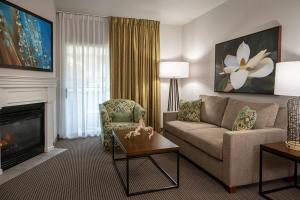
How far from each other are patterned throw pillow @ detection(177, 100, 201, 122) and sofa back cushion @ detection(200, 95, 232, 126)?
102 millimetres

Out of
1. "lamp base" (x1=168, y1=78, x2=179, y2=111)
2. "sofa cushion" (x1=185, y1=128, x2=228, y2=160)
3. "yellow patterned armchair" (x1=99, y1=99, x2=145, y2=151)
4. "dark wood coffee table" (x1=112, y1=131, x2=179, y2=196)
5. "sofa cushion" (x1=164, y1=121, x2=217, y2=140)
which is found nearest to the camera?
"dark wood coffee table" (x1=112, y1=131, x2=179, y2=196)

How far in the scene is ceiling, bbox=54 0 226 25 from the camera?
3.70 metres

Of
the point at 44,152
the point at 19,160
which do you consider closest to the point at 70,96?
the point at 44,152

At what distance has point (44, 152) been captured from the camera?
3477mm

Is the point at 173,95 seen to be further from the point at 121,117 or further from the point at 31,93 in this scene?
the point at 31,93

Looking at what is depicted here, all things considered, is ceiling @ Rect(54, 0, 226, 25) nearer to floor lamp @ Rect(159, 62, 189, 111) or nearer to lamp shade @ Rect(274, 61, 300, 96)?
floor lamp @ Rect(159, 62, 189, 111)

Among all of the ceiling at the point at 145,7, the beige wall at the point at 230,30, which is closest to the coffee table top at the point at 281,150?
the beige wall at the point at 230,30

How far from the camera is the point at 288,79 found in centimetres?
201

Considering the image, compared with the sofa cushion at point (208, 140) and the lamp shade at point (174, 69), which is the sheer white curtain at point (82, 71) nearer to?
the lamp shade at point (174, 69)

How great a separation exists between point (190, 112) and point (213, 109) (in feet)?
1.31

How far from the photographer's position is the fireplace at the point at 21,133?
2.81 m

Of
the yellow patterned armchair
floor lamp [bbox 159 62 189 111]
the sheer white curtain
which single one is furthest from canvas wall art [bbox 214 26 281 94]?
the sheer white curtain

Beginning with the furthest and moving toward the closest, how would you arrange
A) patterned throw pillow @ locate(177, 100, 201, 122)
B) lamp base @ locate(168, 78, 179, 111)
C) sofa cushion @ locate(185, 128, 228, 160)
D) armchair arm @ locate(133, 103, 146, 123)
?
1. lamp base @ locate(168, 78, 179, 111)
2. armchair arm @ locate(133, 103, 146, 123)
3. patterned throw pillow @ locate(177, 100, 201, 122)
4. sofa cushion @ locate(185, 128, 228, 160)

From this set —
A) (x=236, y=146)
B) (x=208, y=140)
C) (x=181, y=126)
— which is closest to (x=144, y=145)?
(x=208, y=140)
